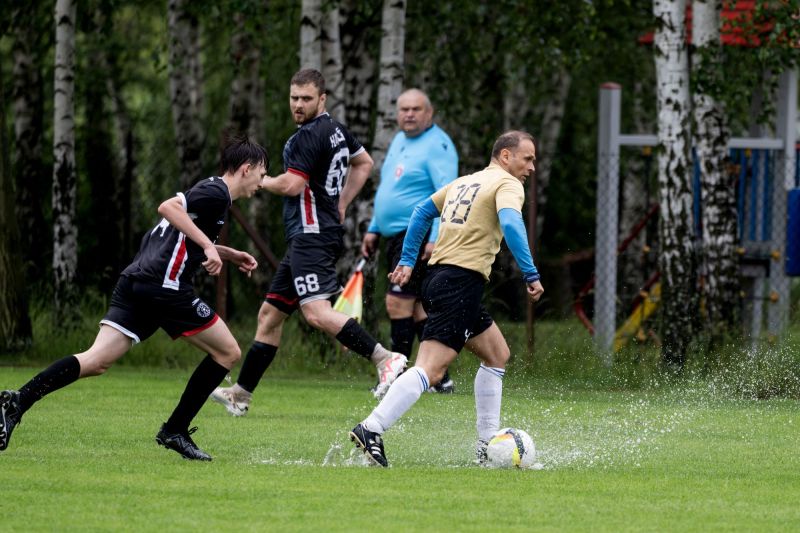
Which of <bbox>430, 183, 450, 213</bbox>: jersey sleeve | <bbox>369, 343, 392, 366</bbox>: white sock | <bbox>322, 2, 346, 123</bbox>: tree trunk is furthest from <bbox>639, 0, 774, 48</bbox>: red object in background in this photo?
<bbox>430, 183, 450, 213</bbox>: jersey sleeve

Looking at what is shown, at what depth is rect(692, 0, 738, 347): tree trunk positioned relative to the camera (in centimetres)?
1368

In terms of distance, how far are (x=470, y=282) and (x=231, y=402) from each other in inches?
106

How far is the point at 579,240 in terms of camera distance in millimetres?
26688

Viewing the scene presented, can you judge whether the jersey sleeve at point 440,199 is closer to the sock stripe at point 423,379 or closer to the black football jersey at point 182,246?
the sock stripe at point 423,379

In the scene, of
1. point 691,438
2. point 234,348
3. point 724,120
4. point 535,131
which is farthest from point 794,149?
point 535,131

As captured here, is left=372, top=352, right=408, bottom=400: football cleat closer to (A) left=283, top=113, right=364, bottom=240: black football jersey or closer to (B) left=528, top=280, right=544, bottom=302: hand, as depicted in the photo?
(A) left=283, top=113, right=364, bottom=240: black football jersey

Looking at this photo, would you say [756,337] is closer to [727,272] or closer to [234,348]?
[727,272]

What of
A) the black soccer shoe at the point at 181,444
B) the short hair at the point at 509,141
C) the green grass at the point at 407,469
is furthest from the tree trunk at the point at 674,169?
the black soccer shoe at the point at 181,444

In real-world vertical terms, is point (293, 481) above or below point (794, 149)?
below

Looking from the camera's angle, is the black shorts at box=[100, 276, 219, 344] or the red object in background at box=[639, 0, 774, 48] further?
the red object in background at box=[639, 0, 774, 48]

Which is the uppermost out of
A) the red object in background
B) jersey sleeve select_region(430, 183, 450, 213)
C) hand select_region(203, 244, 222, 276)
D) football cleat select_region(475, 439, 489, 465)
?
the red object in background

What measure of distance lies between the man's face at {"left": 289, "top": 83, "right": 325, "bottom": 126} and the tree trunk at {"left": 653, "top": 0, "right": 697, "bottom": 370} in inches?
184

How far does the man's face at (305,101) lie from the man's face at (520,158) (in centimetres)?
197

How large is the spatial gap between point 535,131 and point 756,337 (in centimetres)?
1517
